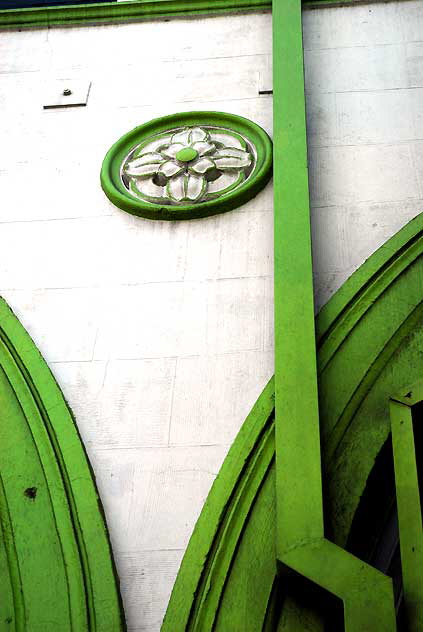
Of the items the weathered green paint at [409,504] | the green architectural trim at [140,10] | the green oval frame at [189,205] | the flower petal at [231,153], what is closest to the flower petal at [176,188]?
the green oval frame at [189,205]

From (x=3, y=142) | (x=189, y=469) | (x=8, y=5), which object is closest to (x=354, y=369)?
(x=189, y=469)

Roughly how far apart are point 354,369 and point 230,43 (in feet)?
9.07

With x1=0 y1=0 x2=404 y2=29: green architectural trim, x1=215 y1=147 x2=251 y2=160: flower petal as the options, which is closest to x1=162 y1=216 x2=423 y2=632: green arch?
x1=215 y1=147 x2=251 y2=160: flower petal

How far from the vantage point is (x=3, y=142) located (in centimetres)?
472

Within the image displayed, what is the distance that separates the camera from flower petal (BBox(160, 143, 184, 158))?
449 centimetres

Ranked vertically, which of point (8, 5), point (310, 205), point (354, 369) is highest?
point (8, 5)

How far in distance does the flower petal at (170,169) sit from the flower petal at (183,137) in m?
0.18

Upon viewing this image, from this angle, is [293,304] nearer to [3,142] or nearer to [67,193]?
[67,193]

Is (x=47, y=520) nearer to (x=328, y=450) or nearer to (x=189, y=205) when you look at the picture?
(x=328, y=450)

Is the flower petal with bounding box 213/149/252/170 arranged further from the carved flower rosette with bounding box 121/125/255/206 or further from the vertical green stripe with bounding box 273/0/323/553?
the vertical green stripe with bounding box 273/0/323/553

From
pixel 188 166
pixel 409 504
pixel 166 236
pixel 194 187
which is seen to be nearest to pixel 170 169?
pixel 188 166

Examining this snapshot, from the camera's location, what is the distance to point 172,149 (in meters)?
4.52

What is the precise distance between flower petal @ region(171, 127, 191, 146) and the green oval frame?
85mm

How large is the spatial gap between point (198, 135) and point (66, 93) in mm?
940
